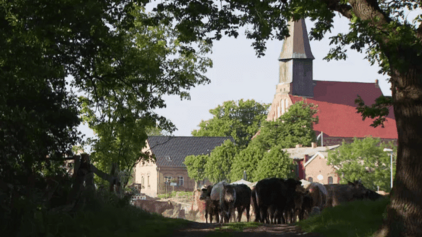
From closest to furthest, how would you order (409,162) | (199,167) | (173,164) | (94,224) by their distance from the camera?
(409,162), (94,224), (199,167), (173,164)

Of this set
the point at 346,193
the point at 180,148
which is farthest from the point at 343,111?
the point at 346,193

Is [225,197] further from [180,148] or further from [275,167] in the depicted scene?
[180,148]

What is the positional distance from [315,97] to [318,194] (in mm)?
90409

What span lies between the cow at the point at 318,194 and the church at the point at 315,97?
→ 76.7 metres

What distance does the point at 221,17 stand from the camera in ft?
49.7

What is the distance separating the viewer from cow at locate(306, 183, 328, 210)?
25.5 metres

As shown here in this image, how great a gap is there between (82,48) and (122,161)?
11.0 metres

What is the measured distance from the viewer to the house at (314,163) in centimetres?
7769

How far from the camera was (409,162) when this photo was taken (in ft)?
39.3

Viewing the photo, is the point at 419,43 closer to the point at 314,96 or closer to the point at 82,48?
the point at 82,48

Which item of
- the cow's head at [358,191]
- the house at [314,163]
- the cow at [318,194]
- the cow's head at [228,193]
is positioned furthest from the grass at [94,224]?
the house at [314,163]

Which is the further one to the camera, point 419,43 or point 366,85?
point 366,85

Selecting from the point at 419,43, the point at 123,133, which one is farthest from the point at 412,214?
the point at 123,133

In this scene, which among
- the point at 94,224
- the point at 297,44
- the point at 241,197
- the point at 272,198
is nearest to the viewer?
the point at 94,224
